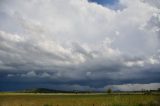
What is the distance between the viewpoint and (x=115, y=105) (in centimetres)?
4359

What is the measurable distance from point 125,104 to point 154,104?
13.0 feet

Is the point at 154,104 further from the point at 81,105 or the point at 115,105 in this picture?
the point at 81,105

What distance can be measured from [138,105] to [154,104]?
2.05 metres

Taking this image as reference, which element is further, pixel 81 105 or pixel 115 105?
pixel 81 105

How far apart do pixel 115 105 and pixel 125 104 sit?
1.41 metres

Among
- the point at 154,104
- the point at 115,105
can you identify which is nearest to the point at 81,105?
the point at 115,105

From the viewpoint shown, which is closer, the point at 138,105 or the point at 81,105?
the point at 138,105

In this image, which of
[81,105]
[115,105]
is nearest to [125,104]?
[115,105]

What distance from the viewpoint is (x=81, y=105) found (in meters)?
48.2

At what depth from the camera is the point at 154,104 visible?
4497cm

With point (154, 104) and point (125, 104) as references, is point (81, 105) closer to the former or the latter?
point (125, 104)

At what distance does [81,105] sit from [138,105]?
7992 mm

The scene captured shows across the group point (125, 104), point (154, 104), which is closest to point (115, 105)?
point (125, 104)

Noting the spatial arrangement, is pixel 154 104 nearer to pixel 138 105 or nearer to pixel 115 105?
pixel 138 105
